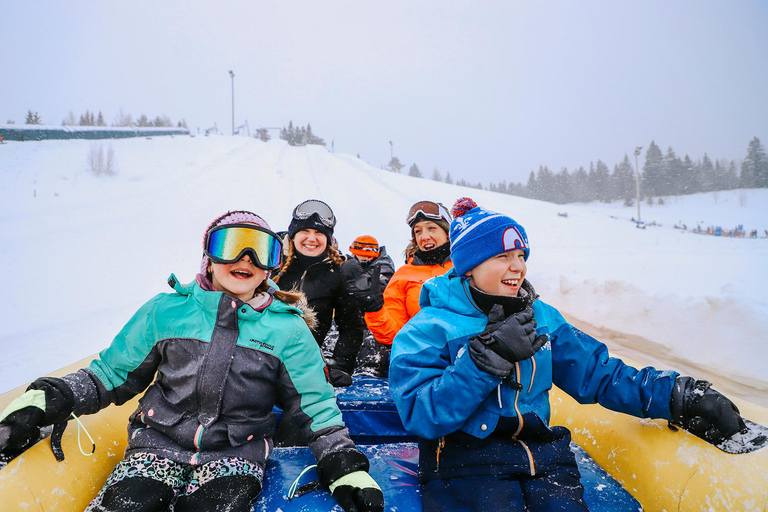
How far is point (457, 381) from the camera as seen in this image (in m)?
1.53

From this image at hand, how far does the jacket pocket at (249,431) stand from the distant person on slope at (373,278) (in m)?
1.56

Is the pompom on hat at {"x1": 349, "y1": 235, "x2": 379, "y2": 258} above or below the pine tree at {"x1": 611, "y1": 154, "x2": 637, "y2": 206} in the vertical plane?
below

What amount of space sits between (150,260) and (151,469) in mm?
8881

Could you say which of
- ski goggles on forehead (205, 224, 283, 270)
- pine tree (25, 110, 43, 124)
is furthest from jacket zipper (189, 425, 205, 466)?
pine tree (25, 110, 43, 124)

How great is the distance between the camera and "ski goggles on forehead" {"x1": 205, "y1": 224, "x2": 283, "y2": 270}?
195cm

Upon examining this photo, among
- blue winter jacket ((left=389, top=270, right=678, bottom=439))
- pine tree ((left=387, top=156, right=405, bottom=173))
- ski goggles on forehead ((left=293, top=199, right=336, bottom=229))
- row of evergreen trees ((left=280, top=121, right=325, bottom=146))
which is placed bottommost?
blue winter jacket ((left=389, top=270, right=678, bottom=439))

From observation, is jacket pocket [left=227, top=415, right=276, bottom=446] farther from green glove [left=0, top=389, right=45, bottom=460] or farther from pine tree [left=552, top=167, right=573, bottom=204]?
pine tree [left=552, top=167, right=573, bottom=204]

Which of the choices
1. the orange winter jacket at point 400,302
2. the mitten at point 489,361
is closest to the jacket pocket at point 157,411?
the mitten at point 489,361

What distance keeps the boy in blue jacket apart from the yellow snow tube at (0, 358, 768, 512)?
0.13 metres

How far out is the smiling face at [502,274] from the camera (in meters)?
1.81

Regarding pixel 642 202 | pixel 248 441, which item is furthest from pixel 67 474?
pixel 642 202

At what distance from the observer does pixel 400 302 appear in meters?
3.42

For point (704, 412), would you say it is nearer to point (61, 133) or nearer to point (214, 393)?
point (214, 393)

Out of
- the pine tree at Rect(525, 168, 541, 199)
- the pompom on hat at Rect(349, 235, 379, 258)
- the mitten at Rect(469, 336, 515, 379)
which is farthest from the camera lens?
the pine tree at Rect(525, 168, 541, 199)
